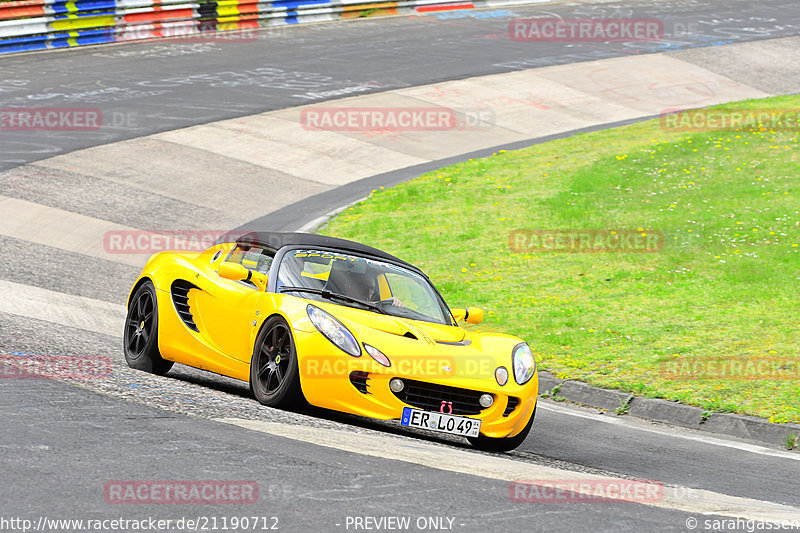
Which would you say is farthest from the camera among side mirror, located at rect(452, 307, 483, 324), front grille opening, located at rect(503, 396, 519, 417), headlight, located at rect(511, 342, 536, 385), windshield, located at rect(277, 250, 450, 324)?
side mirror, located at rect(452, 307, 483, 324)

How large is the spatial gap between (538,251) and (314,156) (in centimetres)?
746

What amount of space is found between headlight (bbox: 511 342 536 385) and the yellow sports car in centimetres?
1

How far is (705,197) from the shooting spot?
17266 mm

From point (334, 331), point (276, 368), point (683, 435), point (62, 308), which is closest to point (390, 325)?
point (334, 331)

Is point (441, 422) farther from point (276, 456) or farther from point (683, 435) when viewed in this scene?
point (683, 435)

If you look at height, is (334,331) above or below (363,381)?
above

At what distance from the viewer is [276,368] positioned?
25.7ft

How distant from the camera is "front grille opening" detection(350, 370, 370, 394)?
7.53 m

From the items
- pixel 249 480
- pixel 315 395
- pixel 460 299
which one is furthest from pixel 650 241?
pixel 249 480

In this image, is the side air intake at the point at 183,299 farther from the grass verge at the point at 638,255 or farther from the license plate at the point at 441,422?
the grass verge at the point at 638,255

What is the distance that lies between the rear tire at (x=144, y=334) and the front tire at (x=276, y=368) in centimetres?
159

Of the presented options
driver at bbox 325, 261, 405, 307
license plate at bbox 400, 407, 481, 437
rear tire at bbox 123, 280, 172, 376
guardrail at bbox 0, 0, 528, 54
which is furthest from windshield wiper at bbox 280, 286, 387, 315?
guardrail at bbox 0, 0, 528, 54

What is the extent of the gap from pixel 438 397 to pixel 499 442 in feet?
2.27

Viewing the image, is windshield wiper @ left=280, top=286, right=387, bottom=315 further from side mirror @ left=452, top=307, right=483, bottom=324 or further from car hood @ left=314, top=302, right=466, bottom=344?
side mirror @ left=452, top=307, right=483, bottom=324
